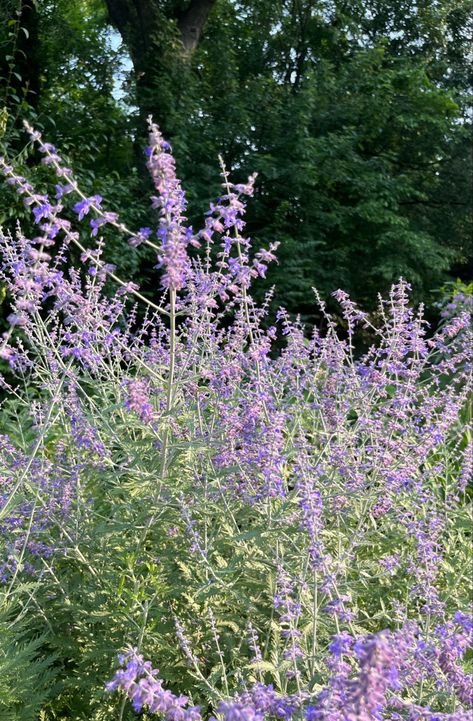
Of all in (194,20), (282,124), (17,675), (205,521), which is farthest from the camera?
(194,20)

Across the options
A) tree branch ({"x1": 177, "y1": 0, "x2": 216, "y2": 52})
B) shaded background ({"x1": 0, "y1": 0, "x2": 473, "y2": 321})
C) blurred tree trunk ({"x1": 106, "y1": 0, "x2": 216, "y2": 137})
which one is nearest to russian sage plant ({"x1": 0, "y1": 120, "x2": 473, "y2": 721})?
shaded background ({"x1": 0, "y1": 0, "x2": 473, "y2": 321})

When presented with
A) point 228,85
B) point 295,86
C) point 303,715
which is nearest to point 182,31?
point 228,85

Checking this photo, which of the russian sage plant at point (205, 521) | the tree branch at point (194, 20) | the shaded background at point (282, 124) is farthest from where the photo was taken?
the tree branch at point (194, 20)

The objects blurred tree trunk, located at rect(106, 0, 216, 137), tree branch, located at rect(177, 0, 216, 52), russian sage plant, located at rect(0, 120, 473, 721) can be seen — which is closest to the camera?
russian sage plant, located at rect(0, 120, 473, 721)

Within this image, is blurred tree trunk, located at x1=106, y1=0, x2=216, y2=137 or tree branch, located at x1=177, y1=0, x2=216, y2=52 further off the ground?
tree branch, located at x1=177, y1=0, x2=216, y2=52

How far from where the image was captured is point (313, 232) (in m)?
13.2

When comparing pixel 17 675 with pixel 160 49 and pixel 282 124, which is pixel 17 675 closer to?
pixel 282 124

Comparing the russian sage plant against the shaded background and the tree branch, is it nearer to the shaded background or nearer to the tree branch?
the shaded background

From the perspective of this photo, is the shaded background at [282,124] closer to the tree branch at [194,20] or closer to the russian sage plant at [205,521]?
the tree branch at [194,20]

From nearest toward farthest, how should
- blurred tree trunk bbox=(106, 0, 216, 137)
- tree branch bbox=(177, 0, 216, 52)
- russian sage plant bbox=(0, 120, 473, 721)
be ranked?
russian sage plant bbox=(0, 120, 473, 721), blurred tree trunk bbox=(106, 0, 216, 137), tree branch bbox=(177, 0, 216, 52)

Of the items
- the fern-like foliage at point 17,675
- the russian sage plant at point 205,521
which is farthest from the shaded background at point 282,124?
the fern-like foliage at point 17,675

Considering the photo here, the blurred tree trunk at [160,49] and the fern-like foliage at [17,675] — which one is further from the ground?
the blurred tree trunk at [160,49]

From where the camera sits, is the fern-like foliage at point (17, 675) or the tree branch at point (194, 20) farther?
the tree branch at point (194, 20)

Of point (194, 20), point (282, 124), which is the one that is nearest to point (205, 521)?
point (282, 124)
